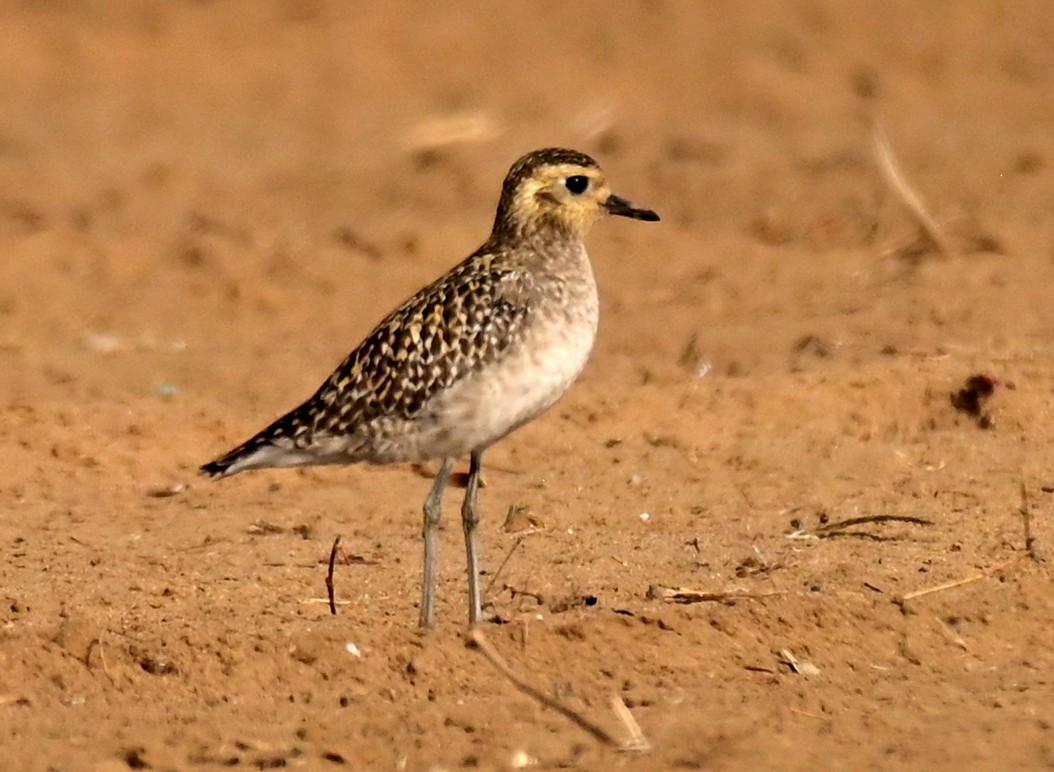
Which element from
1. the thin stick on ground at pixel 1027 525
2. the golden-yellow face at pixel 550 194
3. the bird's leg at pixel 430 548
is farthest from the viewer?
the golden-yellow face at pixel 550 194

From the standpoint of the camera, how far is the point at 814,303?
43.1 feet

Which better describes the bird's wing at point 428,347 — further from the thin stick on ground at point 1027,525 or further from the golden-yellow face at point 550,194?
the thin stick on ground at point 1027,525

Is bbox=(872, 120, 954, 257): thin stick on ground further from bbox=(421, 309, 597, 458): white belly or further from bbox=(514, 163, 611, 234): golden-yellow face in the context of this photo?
bbox=(421, 309, 597, 458): white belly

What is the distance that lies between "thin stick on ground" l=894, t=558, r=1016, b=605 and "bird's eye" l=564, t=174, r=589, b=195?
6.27ft

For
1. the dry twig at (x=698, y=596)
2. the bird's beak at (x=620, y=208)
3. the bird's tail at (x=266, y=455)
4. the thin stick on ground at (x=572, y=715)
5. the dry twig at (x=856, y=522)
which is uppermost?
the bird's beak at (x=620, y=208)

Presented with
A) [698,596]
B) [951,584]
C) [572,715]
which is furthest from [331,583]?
[951,584]

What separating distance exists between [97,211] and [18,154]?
9.20 feet

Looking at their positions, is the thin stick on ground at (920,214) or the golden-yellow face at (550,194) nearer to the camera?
the golden-yellow face at (550,194)

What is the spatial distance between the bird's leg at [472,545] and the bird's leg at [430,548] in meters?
0.09

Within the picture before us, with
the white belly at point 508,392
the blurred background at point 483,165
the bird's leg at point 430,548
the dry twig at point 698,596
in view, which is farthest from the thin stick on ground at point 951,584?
the blurred background at point 483,165

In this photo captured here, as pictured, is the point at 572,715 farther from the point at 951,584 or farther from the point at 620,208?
the point at 620,208

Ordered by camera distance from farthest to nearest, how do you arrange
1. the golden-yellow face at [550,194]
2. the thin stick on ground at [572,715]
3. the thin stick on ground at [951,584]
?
the golden-yellow face at [550,194], the thin stick on ground at [951,584], the thin stick on ground at [572,715]

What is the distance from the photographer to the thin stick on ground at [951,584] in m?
7.86

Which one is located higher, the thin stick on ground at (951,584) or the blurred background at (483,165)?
the blurred background at (483,165)
